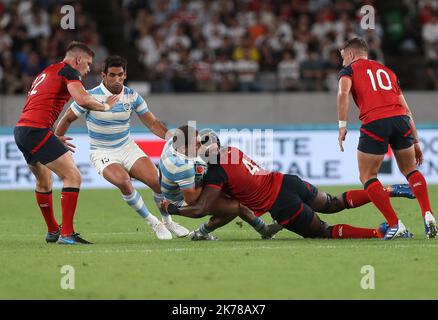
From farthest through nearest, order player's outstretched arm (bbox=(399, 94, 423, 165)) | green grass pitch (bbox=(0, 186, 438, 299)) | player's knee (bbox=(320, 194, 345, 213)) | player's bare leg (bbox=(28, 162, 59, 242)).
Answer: player's bare leg (bbox=(28, 162, 59, 242))
player's knee (bbox=(320, 194, 345, 213))
player's outstretched arm (bbox=(399, 94, 423, 165))
green grass pitch (bbox=(0, 186, 438, 299))

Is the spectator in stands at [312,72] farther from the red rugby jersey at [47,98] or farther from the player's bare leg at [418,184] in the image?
the red rugby jersey at [47,98]

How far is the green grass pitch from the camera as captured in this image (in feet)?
24.7

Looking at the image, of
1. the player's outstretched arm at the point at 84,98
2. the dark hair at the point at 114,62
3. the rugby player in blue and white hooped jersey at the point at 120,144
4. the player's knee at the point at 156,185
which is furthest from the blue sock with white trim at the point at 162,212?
the dark hair at the point at 114,62

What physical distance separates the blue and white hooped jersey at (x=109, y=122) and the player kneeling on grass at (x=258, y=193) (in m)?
1.39

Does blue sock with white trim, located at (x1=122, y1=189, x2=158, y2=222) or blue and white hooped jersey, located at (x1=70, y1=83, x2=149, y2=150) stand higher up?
blue and white hooped jersey, located at (x1=70, y1=83, x2=149, y2=150)

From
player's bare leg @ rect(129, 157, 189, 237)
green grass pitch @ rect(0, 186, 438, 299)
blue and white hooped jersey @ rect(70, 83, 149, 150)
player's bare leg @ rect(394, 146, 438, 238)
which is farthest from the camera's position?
blue and white hooped jersey @ rect(70, 83, 149, 150)

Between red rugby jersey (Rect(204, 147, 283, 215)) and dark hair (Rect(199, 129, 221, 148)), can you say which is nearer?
red rugby jersey (Rect(204, 147, 283, 215))

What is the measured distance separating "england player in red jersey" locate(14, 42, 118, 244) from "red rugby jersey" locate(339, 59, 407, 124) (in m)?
2.44

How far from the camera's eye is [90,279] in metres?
8.10

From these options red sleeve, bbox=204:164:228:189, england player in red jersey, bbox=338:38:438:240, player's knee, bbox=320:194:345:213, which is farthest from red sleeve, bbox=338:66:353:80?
red sleeve, bbox=204:164:228:189

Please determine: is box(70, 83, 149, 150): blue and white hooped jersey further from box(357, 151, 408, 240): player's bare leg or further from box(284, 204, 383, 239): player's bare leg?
box(357, 151, 408, 240): player's bare leg

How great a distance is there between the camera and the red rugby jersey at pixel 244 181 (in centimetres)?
994

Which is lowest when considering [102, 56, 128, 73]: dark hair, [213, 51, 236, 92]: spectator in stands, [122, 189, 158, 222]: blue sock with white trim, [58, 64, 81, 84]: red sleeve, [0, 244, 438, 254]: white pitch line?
[0, 244, 438, 254]: white pitch line

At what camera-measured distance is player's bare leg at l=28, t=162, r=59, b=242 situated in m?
10.7
